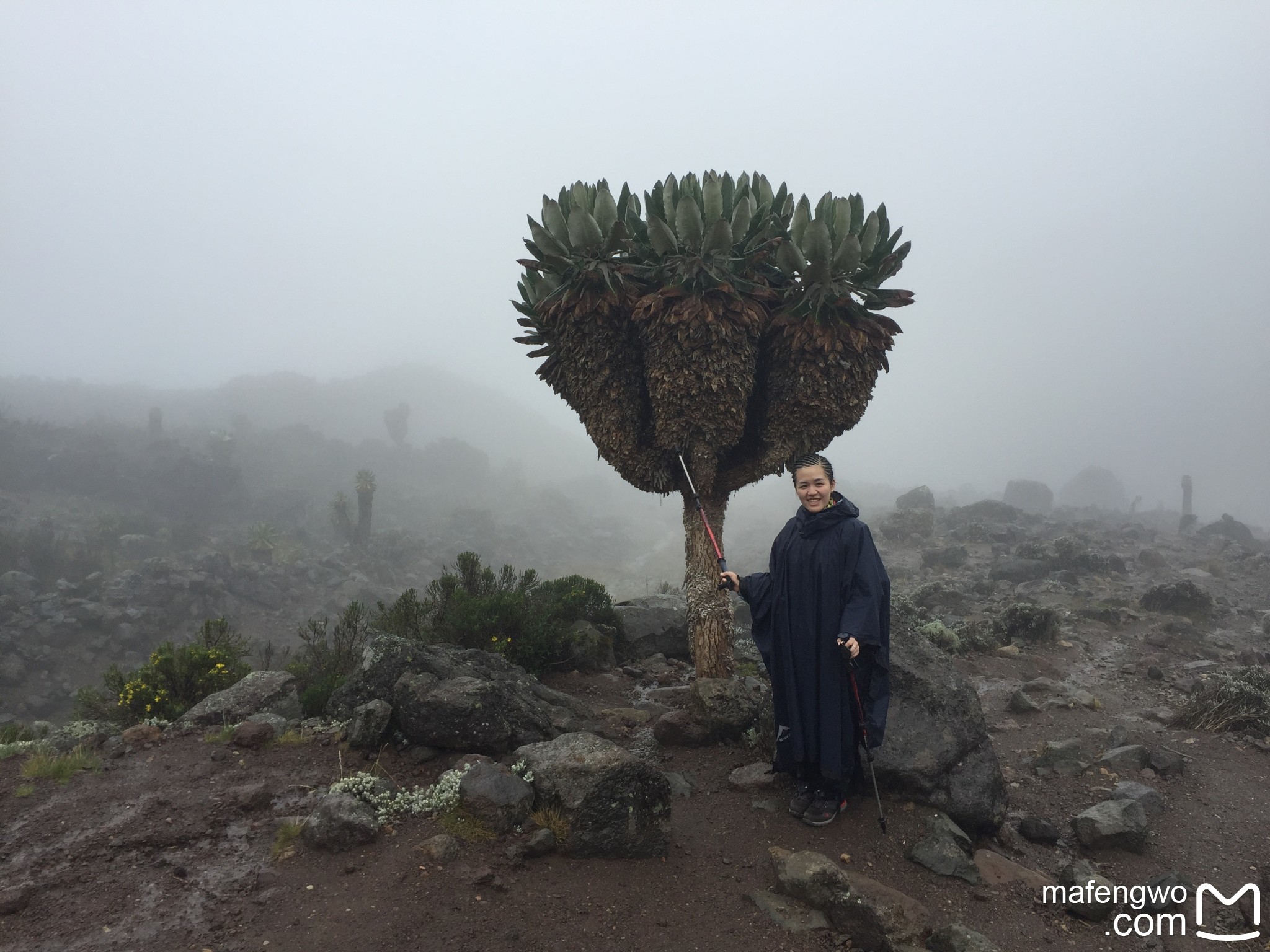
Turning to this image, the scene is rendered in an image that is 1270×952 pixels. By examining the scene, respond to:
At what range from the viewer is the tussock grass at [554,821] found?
4070mm

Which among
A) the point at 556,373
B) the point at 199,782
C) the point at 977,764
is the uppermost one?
the point at 556,373

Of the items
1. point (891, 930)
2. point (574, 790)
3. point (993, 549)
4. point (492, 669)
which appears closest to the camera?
point (891, 930)

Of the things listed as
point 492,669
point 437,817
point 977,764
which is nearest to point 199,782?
point 437,817

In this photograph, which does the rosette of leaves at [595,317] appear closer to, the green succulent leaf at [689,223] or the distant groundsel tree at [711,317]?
the distant groundsel tree at [711,317]

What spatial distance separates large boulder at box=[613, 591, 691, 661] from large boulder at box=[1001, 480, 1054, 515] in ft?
173

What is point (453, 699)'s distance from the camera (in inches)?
202

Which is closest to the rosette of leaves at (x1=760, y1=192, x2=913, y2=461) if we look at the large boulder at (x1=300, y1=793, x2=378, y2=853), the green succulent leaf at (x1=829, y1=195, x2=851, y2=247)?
the green succulent leaf at (x1=829, y1=195, x2=851, y2=247)

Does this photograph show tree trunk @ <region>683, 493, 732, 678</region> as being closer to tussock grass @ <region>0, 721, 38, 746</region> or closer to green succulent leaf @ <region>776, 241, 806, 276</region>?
green succulent leaf @ <region>776, 241, 806, 276</region>

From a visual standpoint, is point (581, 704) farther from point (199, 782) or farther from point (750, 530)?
point (750, 530)

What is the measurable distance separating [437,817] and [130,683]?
4.46m

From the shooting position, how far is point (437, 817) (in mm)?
4336

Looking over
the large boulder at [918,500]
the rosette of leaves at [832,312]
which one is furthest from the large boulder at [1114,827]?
the large boulder at [918,500]

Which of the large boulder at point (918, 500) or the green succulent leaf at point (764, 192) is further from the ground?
the green succulent leaf at point (764, 192)

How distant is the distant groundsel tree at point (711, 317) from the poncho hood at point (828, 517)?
6.92 feet
